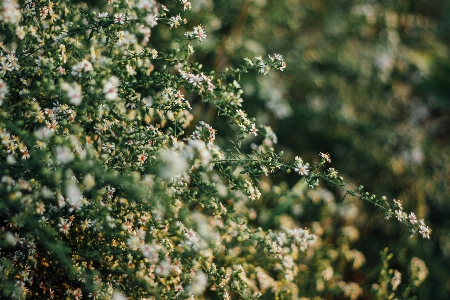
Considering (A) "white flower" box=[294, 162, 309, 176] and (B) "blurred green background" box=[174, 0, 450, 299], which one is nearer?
(A) "white flower" box=[294, 162, 309, 176]

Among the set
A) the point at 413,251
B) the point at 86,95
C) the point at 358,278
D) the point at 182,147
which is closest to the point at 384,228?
the point at 413,251

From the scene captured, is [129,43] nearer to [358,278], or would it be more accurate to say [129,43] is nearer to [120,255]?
[120,255]

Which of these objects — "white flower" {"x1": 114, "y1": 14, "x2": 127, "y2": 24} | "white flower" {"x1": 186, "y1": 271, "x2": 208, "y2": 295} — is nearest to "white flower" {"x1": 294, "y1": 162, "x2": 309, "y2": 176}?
"white flower" {"x1": 186, "y1": 271, "x2": 208, "y2": 295}

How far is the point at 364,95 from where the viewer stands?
3467 millimetres

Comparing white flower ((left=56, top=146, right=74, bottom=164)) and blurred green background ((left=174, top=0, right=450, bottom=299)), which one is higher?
blurred green background ((left=174, top=0, right=450, bottom=299))

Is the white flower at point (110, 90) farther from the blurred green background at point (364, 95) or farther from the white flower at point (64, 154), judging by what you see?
the blurred green background at point (364, 95)

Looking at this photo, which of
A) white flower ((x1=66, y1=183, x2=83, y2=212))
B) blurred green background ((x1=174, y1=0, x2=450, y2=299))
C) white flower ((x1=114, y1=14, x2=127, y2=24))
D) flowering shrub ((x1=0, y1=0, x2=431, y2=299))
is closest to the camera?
white flower ((x1=66, y1=183, x2=83, y2=212))

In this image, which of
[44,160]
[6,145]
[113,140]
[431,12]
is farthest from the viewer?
[431,12]

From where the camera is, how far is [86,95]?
125 cm

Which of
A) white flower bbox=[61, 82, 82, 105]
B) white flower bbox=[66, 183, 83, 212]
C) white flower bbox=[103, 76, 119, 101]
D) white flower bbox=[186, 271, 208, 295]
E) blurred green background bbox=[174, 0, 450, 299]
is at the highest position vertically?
blurred green background bbox=[174, 0, 450, 299]

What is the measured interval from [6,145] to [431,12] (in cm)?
393

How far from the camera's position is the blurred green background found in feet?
9.48

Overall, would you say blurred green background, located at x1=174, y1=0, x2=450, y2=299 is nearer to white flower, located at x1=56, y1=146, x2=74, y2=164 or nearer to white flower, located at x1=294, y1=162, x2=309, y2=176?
white flower, located at x1=294, y1=162, x2=309, y2=176

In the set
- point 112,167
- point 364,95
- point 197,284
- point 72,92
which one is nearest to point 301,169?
point 197,284
